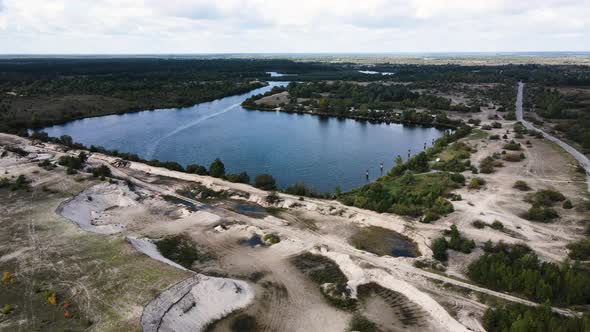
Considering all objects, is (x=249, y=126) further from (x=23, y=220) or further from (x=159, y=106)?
(x=23, y=220)

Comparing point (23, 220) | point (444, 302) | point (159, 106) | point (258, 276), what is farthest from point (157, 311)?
point (159, 106)

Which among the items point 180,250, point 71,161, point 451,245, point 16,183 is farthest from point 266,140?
point 451,245

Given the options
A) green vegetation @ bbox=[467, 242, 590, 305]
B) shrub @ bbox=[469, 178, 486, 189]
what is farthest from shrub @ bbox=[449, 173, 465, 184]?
green vegetation @ bbox=[467, 242, 590, 305]

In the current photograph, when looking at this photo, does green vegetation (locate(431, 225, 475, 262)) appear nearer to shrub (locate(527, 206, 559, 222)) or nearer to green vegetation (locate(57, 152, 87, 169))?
shrub (locate(527, 206, 559, 222))

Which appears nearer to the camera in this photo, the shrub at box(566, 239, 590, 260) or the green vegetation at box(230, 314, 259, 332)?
the green vegetation at box(230, 314, 259, 332)

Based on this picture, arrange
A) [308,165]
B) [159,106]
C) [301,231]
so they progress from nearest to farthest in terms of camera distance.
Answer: [301,231] < [308,165] < [159,106]

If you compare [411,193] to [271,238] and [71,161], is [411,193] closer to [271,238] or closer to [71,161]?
[271,238]
